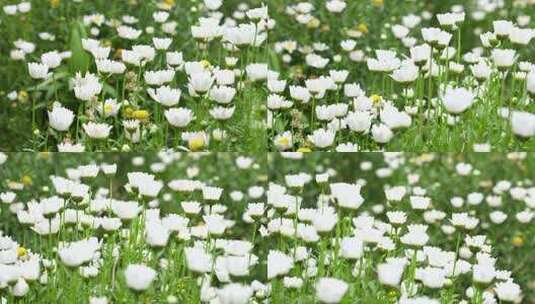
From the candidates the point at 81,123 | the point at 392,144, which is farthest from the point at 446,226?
the point at 81,123

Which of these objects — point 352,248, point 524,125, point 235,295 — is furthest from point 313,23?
point 235,295

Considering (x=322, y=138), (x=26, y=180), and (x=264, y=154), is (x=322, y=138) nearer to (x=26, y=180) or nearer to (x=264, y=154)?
(x=264, y=154)

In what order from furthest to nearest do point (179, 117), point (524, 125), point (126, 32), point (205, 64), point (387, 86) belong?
point (126, 32)
point (387, 86)
point (205, 64)
point (179, 117)
point (524, 125)

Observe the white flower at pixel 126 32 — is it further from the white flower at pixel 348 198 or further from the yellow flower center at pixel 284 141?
the white flower at pixel 348 198

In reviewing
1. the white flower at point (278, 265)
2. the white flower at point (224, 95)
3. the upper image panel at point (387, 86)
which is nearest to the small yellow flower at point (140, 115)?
the white flower at point (224, 95)

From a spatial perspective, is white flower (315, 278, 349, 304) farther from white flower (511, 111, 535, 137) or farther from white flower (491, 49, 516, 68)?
white flower (491, 49, 516, 68)

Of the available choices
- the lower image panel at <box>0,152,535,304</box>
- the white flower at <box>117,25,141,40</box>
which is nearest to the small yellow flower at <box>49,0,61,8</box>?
the white flower at <box>117,25,141,40</box>
